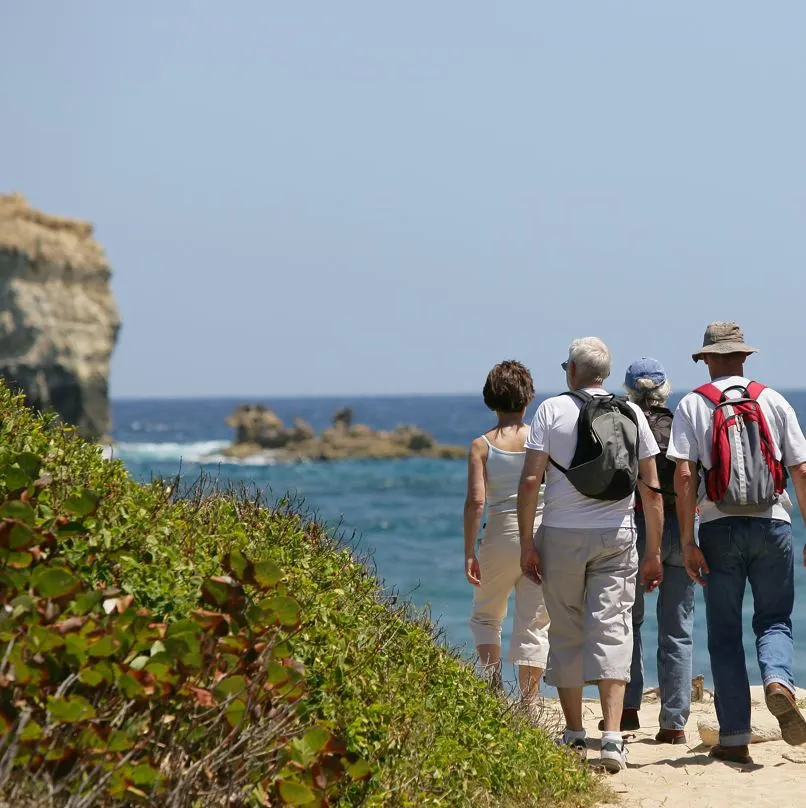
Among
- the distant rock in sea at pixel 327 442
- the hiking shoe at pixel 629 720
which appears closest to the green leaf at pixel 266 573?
the hiking shoe at pixel 629 720

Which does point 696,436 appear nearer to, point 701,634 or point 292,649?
point 292,649

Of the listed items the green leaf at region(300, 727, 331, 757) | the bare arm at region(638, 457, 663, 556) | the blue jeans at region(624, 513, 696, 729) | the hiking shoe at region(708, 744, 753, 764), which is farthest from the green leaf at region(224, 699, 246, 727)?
the blue jeans at region(624, 513, 696, 729)

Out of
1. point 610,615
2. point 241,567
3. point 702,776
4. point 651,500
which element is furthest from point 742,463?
point 241,567

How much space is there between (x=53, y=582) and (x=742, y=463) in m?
3.57

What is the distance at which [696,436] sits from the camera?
19.5 ft

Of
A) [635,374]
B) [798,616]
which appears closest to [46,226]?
[798,616]

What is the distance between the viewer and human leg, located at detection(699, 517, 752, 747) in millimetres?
5945

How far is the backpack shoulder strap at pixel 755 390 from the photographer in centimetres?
599

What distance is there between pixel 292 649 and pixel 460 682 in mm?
1378

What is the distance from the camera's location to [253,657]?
4.05 m

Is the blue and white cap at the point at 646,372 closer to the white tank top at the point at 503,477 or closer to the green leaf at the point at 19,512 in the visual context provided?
the white tank top at the point at 503,477

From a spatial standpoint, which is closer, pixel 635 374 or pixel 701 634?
pixel 635 374

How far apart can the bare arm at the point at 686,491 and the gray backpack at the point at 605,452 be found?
0.27m

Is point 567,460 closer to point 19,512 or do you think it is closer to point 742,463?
point 742,463
